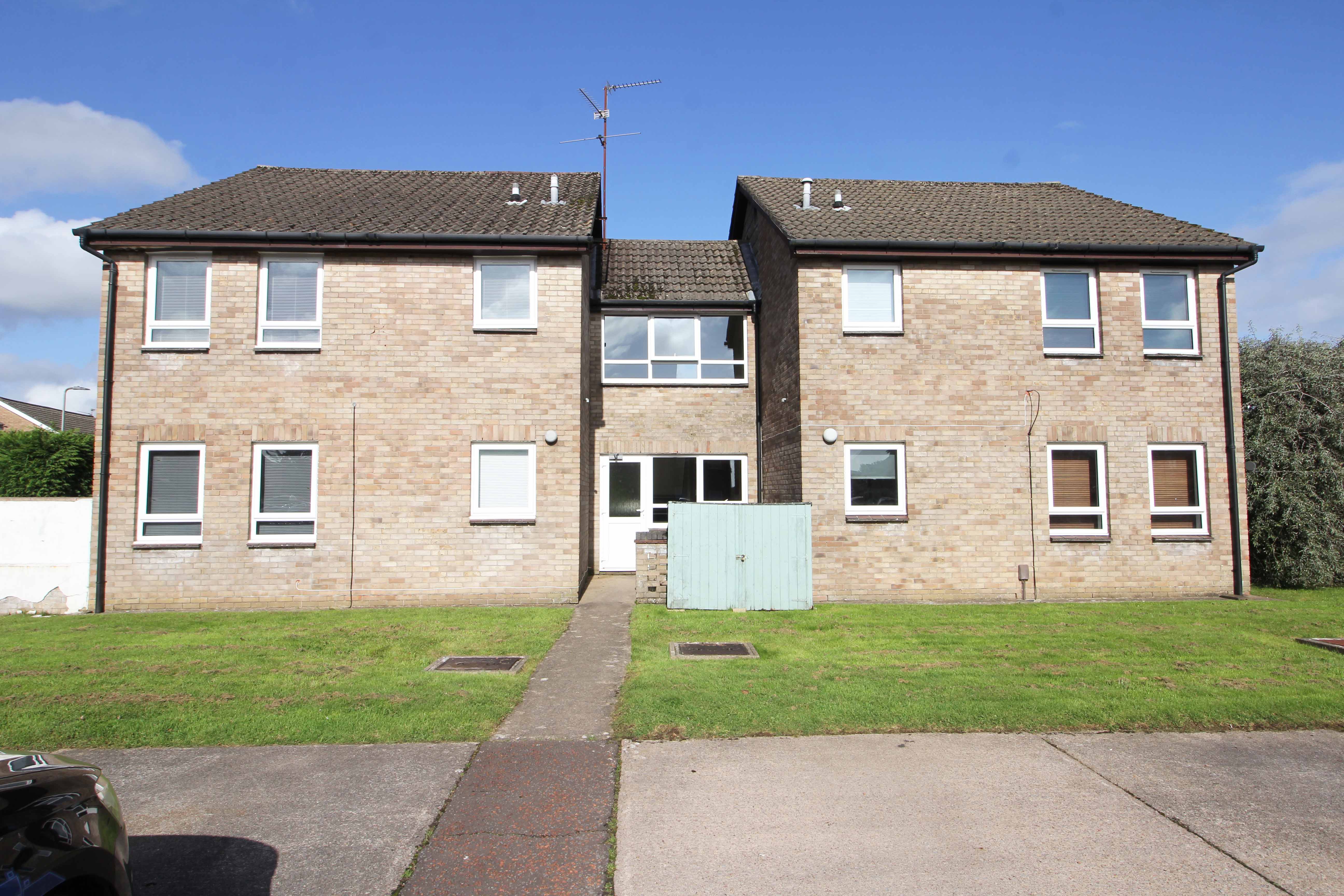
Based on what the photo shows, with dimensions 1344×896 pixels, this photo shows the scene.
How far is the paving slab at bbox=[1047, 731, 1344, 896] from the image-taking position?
145 inches

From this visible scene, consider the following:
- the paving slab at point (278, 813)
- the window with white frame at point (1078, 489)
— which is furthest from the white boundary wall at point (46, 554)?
the window with white frame at point (1078, 489)

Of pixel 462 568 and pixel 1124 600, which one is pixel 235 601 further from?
pixel 1124 600

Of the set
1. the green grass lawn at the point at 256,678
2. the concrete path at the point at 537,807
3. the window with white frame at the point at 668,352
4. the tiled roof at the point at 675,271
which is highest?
the tiled roof at the point at 675,271

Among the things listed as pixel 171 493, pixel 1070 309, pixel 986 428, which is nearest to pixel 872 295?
pixel 986 428

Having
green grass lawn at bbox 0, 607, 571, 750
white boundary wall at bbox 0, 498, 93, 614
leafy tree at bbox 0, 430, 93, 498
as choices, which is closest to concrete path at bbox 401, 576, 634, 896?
green grass lawn at bbox 0, 607, 571, 750

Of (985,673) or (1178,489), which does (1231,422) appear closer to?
(1178,489)

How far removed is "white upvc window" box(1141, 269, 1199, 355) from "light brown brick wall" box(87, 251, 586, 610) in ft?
30.6

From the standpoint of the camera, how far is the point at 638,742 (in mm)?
5289

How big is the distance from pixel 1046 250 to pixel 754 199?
17.7ft

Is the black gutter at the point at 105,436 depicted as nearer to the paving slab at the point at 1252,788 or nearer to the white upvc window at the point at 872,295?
the white upvc window at the point at 872,295

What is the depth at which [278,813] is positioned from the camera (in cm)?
415

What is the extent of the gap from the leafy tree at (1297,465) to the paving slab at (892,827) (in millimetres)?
11205

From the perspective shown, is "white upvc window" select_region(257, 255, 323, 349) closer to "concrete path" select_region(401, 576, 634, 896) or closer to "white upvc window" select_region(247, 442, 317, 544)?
"white upvc window" select_region(247, 442, 317, 544)

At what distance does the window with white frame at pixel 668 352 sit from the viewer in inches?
562
